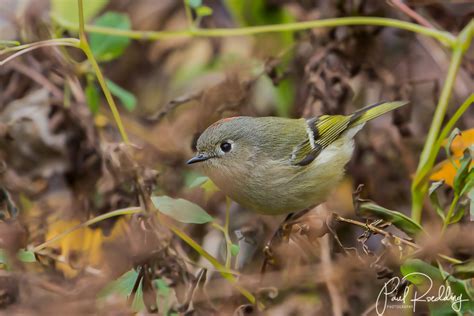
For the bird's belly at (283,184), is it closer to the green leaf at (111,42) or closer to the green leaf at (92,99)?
the green leaf at (92,99)

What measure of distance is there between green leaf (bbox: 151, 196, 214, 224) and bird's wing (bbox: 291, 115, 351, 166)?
32.6 inches

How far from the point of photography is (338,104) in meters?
3.23

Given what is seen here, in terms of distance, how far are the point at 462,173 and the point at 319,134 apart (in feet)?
3.40

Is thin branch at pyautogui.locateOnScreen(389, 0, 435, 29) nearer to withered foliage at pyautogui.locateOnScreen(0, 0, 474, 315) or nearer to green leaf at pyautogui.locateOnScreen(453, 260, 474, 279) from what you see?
withered foliage at pyautogui.locateOnScreen(0, 0, 474, 315)

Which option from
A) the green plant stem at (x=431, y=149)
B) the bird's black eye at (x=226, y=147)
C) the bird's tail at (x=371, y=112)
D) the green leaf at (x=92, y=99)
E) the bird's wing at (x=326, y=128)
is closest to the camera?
the green plant stem at (x=431, y=149)

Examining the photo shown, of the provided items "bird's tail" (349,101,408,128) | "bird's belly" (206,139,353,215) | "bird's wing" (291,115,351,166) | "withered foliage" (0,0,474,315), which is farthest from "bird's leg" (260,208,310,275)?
"bird's tail" (349,101,408,128)

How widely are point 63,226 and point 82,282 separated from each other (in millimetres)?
700

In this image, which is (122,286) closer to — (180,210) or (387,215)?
(180,210)

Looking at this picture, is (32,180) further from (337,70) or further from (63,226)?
(337,70)

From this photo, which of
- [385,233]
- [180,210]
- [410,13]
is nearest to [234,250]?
[180,210]
